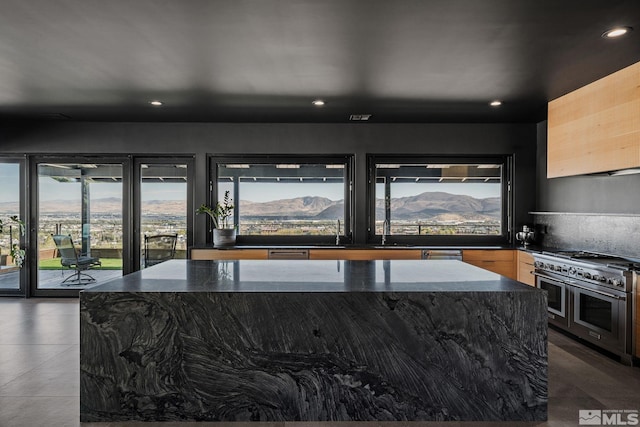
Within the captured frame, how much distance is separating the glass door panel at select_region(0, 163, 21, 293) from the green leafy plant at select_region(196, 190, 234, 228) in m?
2.70

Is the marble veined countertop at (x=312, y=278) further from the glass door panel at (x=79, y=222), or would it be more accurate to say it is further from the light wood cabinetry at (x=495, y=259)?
the glass door panel at (x=79, y=222)

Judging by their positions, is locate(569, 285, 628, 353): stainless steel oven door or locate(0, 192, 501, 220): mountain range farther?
locate(0, 192, 501, 220): mountain range

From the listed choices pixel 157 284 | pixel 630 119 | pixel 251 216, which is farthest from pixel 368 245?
pixel 157 284

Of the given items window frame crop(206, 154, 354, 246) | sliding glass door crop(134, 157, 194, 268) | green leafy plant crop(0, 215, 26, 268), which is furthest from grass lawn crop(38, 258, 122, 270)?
window frame crop(206, 154, 354, 246)

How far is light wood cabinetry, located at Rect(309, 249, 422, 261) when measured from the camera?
5594mm

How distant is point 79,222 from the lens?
20.9 ft

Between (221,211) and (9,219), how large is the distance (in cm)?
310

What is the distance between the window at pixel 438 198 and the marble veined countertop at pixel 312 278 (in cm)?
270

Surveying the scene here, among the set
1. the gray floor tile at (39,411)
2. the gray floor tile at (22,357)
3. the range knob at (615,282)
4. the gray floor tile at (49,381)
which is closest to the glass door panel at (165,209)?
the gray floor tile at (22,357)

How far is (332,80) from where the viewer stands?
4.10 m

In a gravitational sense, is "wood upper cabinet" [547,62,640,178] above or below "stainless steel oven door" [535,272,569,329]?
above

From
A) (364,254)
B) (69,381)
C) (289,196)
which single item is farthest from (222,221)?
(69,381)

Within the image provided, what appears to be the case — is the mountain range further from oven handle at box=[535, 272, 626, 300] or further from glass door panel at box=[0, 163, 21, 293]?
oven handle at box=[535, 272, 626, 300]

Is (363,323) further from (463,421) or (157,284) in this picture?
(157,284)
